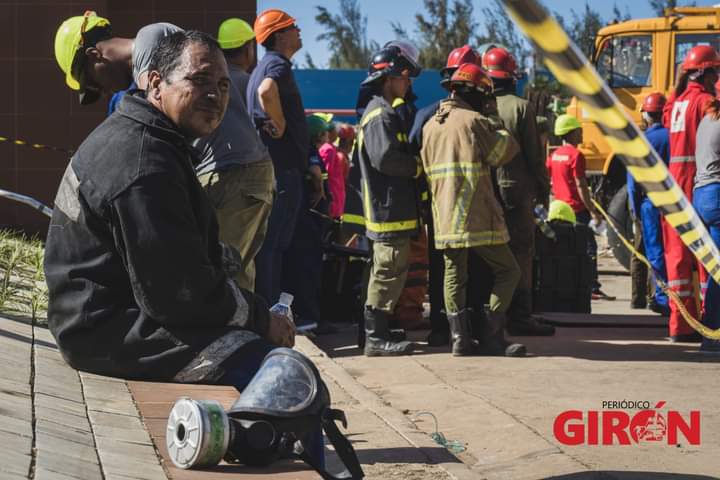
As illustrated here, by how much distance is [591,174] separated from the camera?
57.3ft

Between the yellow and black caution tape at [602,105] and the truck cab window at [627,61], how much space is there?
13.9m

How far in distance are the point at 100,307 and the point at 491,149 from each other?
16.1 ft

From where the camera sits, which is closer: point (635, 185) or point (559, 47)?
point (559, 47)

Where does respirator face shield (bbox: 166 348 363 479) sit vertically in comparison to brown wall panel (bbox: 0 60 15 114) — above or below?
below

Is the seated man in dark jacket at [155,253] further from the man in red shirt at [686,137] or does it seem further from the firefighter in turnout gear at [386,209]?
the man in red shirt at [686,137]

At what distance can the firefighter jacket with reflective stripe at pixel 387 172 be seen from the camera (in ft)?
27.4

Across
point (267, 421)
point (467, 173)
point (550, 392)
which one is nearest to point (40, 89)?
point (467, 173)

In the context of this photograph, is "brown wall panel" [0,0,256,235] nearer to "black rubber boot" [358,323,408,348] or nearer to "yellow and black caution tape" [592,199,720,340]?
"black rubber boot" [358,323,408,348]

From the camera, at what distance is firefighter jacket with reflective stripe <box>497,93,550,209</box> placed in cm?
920

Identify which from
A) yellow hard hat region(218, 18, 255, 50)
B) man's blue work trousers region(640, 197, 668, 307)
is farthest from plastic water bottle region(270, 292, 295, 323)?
man's blue work trousers region(640, 197, 668, 307)

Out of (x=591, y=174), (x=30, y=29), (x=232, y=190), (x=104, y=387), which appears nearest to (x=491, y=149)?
(x=232, y=190)

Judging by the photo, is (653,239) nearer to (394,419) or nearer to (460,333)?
(460,333)

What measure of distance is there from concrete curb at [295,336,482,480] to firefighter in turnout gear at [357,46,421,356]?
61 centimetres

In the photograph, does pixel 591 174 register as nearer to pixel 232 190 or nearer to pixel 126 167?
pixel 232 190
